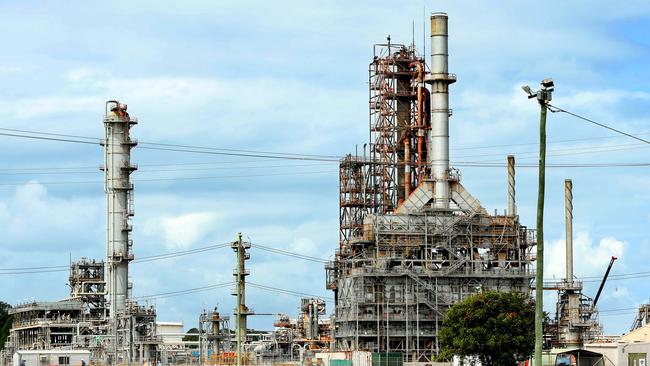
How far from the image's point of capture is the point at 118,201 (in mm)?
133000

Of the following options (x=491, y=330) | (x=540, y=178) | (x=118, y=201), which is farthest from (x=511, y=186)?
(x=540, y=178)

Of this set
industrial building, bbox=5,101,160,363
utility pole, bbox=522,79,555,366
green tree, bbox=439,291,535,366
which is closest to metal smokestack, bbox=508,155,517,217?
green tree, bbox=439,291,535,366

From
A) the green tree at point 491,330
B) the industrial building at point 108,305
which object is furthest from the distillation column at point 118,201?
the green tree at point 491,330

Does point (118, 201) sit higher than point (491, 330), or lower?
higher

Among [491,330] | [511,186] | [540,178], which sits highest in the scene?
[511,186]

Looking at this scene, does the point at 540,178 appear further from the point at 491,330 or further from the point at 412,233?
the point at 412,233

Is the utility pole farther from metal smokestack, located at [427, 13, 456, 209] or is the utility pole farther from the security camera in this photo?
metal smokestack, located at [427, 13, 456, 209]

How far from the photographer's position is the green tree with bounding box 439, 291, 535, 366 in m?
91.4

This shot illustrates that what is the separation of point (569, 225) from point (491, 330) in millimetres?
32681

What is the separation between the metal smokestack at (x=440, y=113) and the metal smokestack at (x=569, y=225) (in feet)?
48.9

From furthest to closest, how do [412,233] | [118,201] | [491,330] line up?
1. [118,201]
2. [412,233]
3. [491,330]

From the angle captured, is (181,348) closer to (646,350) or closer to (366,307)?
(366,307)

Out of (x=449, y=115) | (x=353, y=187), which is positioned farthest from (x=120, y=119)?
(x=449, y=115)

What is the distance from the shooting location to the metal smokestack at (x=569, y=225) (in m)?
122
